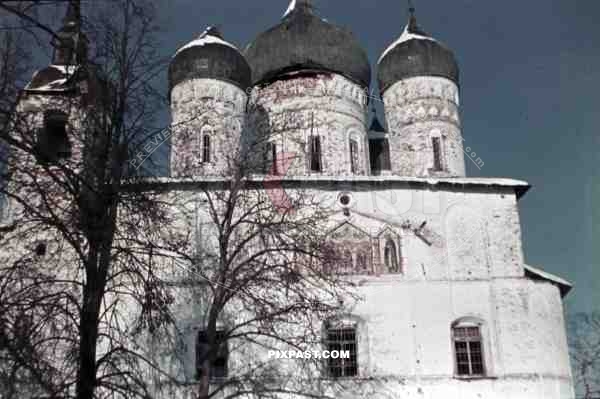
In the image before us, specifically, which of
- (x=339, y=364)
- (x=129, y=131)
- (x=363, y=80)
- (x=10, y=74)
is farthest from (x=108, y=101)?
(x=363, y=80)

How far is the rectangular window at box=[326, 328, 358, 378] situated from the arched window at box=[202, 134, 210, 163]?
7.07m

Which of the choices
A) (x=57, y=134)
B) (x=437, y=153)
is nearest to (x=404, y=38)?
(x=437, y=153)

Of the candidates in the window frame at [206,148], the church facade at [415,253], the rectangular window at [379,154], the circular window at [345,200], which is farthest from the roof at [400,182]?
the rectangular window at [379,154]

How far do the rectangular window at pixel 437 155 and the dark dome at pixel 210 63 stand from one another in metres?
6.47

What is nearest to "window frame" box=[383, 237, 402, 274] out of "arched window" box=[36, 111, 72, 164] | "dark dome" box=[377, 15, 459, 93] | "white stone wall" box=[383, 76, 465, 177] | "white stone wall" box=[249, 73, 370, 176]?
"white stone wall" box=[249, 73, 370, 176]

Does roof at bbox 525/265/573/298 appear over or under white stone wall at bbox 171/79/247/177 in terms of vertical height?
under

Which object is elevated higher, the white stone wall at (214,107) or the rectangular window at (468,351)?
the white stone wall at (214,107)

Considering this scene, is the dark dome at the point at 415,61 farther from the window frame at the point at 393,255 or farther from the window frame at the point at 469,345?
the window frame at the point at 469,345

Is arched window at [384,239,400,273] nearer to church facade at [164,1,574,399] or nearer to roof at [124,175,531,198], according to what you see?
church facade at [164,1,574,399]

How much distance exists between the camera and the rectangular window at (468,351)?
1781 centimetres

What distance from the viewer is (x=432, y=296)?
1817cm

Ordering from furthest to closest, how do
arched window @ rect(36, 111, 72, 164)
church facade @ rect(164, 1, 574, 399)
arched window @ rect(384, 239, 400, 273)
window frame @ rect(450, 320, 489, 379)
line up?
arched window @ rect(384, 239, 400, 273) < window frame @ rect(450, 320, 489, 379) < church facade @ rect(164, 1, 574, 399) < arched window @ rect(36, 111, 72, 164)

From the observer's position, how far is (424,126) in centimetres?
2342

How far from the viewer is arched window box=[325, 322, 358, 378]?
57.5 feet
